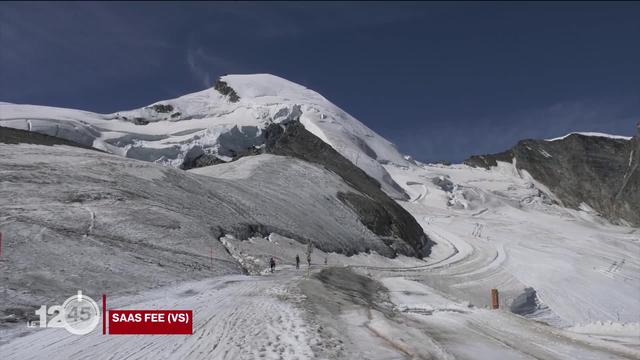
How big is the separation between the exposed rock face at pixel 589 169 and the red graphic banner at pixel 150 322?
11073 cm

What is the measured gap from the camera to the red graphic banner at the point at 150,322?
1096cm

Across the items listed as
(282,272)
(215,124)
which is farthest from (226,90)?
(282,272)

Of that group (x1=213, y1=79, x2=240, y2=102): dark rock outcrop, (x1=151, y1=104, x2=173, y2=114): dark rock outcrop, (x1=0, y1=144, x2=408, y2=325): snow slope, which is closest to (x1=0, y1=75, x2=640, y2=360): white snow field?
(x1=0, y1=144, x2=408, y2=325): snow slope

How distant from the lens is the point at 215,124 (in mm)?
109000

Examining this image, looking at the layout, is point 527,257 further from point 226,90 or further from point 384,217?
point 226,90

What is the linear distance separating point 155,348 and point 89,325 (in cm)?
277

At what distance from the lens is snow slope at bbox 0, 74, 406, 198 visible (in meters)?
87.2

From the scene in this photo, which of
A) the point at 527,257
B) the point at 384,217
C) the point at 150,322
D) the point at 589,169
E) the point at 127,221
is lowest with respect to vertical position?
the point at 150,322

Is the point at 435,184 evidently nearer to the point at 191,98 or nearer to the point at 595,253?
the point at 595,253

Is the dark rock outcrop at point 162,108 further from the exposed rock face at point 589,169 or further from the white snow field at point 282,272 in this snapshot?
the exposed rock face at point 589,169

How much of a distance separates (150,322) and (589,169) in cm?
12777

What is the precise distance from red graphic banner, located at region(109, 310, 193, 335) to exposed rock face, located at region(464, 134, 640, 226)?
110725mm

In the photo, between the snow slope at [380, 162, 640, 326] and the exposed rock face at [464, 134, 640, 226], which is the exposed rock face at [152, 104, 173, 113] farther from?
the exposed rock face at [464, 134, 640, 226]

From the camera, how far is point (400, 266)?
1561 inches
